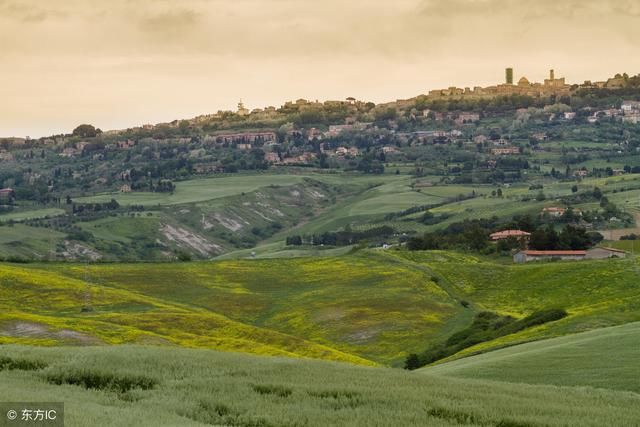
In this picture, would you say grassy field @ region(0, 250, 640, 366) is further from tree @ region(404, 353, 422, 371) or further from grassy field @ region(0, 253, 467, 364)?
tree @ region(404, 353, 422, 371)

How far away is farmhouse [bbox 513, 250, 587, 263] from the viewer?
14475cm

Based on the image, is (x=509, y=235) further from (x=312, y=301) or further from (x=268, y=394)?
(x=268, y=394)

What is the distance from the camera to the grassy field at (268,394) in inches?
1020

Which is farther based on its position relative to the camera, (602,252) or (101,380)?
(602,252)

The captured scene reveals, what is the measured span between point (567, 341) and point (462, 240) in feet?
376

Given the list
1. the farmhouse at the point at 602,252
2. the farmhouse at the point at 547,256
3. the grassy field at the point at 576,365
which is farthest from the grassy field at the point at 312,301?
the farmhouse at the point at 602,252

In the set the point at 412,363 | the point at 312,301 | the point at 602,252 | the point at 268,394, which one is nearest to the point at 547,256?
the point at 602,252

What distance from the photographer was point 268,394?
28891 millimetres

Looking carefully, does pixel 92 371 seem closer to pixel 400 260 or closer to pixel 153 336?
pixel 153 336

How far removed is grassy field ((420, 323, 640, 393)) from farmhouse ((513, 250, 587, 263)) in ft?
313

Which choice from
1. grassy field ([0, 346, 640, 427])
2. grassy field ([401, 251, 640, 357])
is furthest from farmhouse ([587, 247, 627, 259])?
grassy field ([0, 346, 640, 427])

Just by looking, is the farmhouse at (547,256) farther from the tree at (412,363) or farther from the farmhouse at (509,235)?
the tree at (412,363)

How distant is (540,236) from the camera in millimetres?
152125

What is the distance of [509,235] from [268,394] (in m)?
136
